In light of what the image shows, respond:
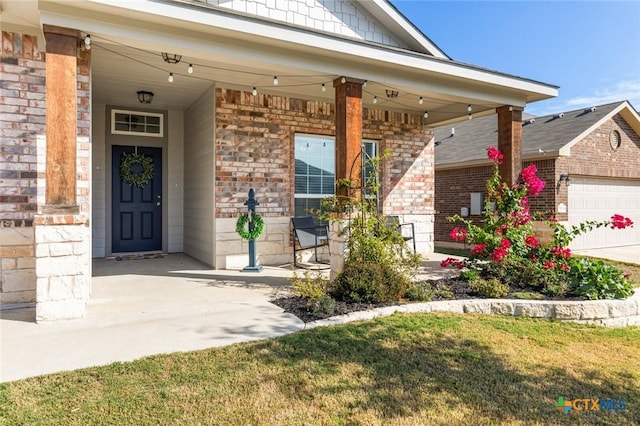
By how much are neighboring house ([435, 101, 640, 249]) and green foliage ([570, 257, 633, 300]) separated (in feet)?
17.7

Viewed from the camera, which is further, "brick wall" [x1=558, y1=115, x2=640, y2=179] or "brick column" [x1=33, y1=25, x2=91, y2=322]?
"brick wall" [x1=558, y1=115, x2=640, y2=179]

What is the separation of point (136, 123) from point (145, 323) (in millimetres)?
5340

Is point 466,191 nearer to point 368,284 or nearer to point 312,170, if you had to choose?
point 312,170

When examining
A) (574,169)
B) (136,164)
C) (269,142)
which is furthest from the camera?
(574,169)

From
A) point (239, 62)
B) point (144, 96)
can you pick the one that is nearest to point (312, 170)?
point (239, 62)

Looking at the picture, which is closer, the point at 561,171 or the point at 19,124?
the point at 19,124

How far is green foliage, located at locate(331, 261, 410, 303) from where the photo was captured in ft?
14.1

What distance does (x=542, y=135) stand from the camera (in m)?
11.2

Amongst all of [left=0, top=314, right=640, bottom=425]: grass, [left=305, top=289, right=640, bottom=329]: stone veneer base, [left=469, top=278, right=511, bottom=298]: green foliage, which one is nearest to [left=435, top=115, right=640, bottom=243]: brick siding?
[left=305, top=289, right=640, bottom=329]: stone veneer base

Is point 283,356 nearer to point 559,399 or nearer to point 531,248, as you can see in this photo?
point 559,399

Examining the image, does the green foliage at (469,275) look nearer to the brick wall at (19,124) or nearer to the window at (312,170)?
the window at (312,170)

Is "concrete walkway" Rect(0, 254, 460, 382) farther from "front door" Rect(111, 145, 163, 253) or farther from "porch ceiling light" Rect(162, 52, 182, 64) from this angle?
"porch ceiling light" Rect(162, 52, 182, 64)

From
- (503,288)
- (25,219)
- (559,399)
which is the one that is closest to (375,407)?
(559,399)

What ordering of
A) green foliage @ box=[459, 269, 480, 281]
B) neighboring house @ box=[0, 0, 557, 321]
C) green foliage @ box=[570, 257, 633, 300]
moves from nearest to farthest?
1. neighboring house @ box=[0, 0, 557, 321]
2. green foliage @ box=[570, 257, 633, 300]
3. green foliage @ box=[459, 269, 480, 281]
